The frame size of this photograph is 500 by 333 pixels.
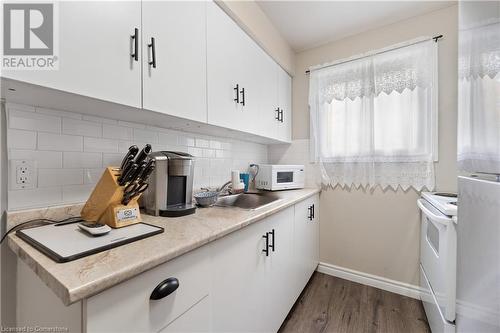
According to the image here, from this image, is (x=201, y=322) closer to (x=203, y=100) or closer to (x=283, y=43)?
(x=203, y=100)

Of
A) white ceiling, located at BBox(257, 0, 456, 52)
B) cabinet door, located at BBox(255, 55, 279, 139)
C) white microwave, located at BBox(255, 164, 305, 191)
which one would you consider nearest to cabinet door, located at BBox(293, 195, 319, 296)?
white microwave, located at BBox(255, 164, 305, 191)

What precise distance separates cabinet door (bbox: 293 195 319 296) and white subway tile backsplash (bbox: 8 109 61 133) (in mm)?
1455

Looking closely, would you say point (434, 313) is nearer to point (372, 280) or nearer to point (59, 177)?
point (372, 280)

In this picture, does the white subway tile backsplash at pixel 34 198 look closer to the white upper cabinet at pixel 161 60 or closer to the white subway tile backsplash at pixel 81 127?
the white subway tile backsplash at pixel 81 127

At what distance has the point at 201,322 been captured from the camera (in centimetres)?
74

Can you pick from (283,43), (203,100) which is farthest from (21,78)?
(283,43)

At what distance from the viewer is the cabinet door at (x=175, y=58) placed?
918 mm

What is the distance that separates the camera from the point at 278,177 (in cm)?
203

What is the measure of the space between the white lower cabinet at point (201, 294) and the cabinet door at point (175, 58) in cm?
68

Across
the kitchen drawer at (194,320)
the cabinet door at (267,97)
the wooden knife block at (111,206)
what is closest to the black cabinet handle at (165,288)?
the kitchen drawer at (194,320)

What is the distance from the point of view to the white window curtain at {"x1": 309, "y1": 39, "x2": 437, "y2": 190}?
174 cm

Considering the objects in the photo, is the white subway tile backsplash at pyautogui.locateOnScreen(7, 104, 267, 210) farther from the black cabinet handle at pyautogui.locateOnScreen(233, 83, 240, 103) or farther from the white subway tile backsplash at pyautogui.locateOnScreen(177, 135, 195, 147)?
the black cabinet handle at pyautogui.locateOnScreen(233, 83, 240, 103)

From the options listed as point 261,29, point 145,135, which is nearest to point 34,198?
point 145,135

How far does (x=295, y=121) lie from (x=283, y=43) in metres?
0.81
